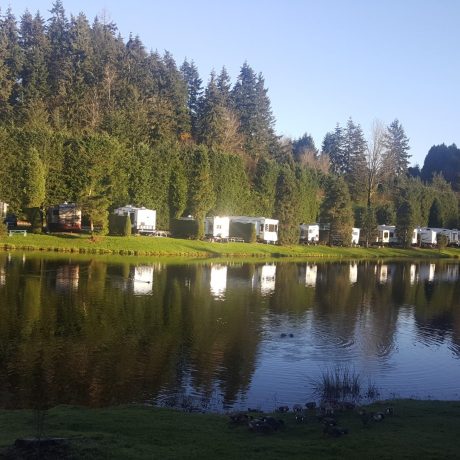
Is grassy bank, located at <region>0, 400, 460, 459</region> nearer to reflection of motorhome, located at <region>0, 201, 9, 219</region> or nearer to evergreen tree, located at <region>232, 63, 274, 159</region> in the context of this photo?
reflection of motorhome, located at <region>0, 201, 9, 219</region>

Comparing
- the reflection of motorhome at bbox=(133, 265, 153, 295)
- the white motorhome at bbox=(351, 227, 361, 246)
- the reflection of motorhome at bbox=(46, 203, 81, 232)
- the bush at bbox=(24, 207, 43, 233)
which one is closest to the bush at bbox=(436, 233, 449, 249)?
the white motorhome at bbox=(351, 227, 361, 246)

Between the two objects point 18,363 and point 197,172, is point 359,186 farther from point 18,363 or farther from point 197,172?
point 18,363

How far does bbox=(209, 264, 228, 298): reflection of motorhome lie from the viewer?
34.6 m

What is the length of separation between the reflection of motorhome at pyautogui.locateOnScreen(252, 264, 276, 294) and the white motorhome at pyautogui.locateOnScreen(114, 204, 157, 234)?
18.5m

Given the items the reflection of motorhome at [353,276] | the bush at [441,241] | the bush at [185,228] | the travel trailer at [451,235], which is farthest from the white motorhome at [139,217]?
the travel trailer at [451,235]

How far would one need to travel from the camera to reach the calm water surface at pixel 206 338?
601 inches

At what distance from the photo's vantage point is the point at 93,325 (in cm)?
2269

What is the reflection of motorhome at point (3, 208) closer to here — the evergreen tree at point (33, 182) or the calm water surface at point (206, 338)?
the evergreen tree at point (33, 182)

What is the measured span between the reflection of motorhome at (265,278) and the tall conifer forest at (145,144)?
19.0 m

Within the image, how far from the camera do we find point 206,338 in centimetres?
2164

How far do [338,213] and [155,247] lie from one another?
34.3 meters

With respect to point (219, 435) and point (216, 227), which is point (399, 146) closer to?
point (216, 227)

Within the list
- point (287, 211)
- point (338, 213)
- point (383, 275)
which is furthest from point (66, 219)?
point (338, 213)

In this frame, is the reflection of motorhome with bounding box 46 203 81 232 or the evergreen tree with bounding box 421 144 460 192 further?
the evergreen tree with bounding box 421 144 460 192
